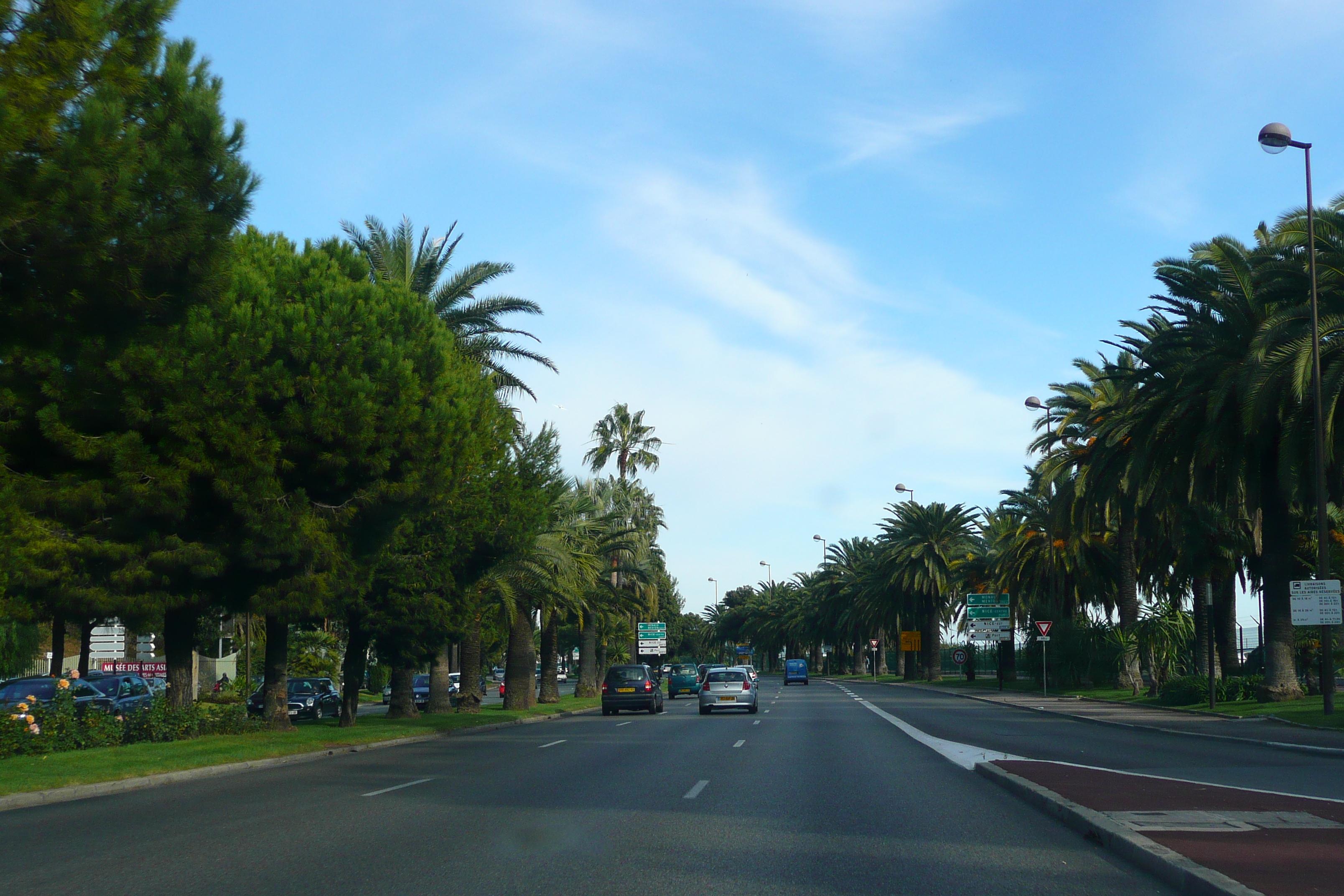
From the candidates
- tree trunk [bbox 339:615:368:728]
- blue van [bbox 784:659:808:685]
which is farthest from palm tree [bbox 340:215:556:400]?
blue van [bbox 784:659:808:685]

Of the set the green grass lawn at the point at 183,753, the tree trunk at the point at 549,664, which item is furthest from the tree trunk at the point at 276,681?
the tree trunk at the point at 549,664

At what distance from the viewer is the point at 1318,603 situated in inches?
1045

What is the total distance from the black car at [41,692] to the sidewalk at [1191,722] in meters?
24.2

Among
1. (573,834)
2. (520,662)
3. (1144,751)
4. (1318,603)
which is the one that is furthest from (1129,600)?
(573,834)

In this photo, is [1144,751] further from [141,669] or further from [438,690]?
[141,669]

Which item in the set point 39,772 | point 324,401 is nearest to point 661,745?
point 324,401

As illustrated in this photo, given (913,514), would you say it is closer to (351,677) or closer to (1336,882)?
(351,677)

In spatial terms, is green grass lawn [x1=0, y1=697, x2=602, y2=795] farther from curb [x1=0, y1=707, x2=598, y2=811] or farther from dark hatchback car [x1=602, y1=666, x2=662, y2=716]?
dark hatchback car [x1=602, y1=666, x2=662, y2=716]

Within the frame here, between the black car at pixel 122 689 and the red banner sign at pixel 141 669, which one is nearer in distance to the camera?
the black car at pixel 122 689

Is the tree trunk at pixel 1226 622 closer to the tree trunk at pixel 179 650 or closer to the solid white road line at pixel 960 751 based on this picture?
the solid white road line at pixel 960 751

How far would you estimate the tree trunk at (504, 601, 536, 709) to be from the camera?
41.3 m

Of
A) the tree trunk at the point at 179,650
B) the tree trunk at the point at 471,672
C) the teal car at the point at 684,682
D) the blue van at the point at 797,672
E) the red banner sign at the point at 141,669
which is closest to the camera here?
the tree trunk at the point at 179,650

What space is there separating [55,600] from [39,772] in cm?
578

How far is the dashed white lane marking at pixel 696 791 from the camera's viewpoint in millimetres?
14195
